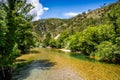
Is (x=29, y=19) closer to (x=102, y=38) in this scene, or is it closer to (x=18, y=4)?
(x=18, y=4)

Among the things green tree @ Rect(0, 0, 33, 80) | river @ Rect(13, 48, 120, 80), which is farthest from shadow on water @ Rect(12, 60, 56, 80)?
green tree @ Rect(0, 0, 33, 80)

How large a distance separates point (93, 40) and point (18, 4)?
36.7 m

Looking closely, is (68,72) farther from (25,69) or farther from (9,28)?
(9,28)

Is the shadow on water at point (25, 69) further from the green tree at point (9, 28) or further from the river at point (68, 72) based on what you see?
the green tree at point (9, 28)

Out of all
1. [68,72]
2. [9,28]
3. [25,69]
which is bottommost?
[68,72]

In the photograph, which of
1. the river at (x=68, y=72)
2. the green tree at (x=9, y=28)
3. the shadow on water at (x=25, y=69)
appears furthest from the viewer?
the shadow on water at (x=25, y=69)

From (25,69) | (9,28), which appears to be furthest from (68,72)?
(9,28)

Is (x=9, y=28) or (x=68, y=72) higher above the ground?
(x=9, y=28)

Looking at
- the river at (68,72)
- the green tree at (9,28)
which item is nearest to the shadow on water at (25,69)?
the river at (68,72)

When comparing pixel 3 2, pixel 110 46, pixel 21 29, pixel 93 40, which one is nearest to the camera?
pixel 3 2

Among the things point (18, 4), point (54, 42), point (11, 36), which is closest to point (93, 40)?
point (18, 4)

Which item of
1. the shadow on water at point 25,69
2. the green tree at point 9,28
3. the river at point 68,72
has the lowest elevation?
the river at point 68,72

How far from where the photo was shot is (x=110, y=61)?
48656 millimetres

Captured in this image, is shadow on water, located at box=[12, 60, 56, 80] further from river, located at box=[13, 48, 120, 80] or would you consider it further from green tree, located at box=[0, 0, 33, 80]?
green tree, located at box=[0, 0, 33, 80]
